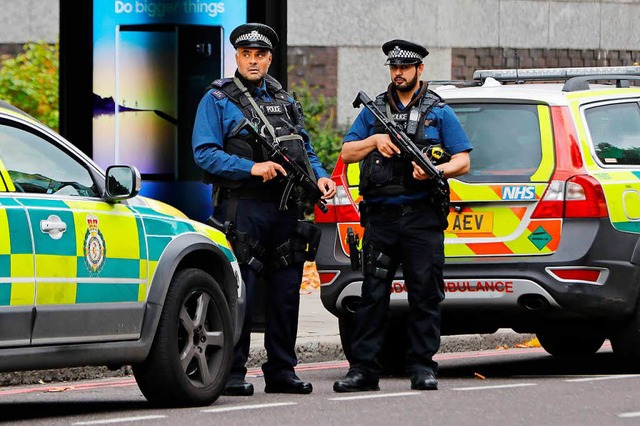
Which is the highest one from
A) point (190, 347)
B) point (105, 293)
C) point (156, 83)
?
point (156, 83)

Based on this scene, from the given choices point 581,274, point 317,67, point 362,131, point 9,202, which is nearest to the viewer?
point 9,202

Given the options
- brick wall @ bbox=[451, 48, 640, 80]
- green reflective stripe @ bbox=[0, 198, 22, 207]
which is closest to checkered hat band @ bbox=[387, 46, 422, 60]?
green reflective stripe @ bbox=[0, 198, 22, 207]

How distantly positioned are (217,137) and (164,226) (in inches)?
32.4

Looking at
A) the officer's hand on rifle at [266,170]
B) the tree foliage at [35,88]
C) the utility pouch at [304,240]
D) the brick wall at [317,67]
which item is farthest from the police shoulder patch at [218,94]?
Result: the brick wall at [317,67]

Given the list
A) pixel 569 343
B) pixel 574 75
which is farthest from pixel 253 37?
pixel 569 343

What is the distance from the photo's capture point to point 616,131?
34.4 feet

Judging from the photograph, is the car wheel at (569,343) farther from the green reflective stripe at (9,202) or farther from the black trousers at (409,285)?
the green reflective stripe at (9,202)

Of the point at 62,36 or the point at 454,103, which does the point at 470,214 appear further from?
the point at 62,36

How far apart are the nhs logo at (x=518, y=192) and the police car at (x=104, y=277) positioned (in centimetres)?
168

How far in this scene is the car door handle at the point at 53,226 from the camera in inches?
310

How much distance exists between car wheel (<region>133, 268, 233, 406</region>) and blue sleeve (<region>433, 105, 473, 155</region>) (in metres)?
1.54

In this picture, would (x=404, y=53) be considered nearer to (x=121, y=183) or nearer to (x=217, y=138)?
(x=217, y=138)

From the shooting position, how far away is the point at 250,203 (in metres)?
9.48

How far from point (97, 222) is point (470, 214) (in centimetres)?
261
